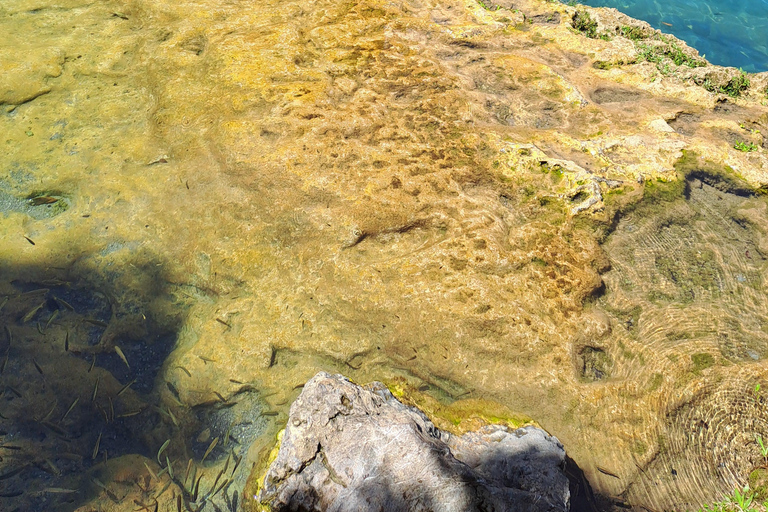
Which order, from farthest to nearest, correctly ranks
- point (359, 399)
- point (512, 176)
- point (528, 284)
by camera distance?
point (512, 176)
point (528, 284)
point (359, 399)

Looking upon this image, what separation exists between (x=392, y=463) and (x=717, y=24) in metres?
11.1

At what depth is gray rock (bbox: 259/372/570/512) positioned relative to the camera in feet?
7.51

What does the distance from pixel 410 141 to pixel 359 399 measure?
94.4 inches

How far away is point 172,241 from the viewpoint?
12.6ft

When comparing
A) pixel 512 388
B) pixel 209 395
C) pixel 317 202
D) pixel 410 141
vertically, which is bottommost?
pixel 209 395

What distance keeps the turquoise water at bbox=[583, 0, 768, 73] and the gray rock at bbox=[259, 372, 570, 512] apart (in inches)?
368

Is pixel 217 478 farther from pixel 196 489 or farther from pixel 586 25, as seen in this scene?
pixel 586 25

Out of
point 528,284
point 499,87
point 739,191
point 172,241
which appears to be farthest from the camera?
point 499,87

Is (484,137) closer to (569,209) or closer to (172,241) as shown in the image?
(569,209)

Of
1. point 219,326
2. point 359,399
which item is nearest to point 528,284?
point 359,399

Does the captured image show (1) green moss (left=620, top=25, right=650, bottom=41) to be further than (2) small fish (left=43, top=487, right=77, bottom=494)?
Yes

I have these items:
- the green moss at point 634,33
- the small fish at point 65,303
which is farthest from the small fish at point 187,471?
the green moss at point 634,33

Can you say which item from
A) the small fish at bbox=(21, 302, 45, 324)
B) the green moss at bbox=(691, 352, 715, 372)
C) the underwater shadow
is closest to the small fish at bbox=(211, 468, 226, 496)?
the underwater shadow

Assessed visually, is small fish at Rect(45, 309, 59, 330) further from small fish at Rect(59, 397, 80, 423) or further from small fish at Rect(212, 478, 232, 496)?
small fish at Rect(212, 478, 232, 496)
